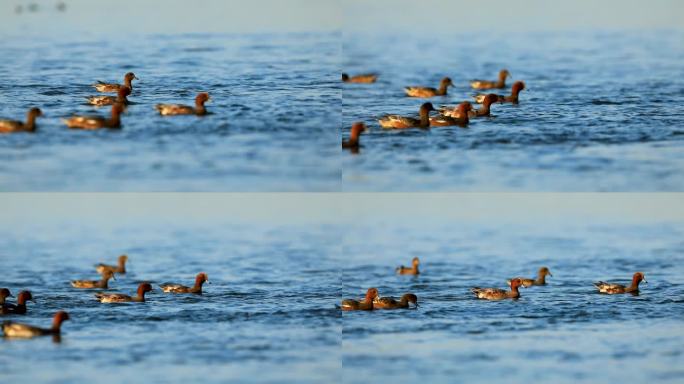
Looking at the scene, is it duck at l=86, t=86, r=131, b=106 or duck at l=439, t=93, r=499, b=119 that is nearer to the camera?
duck at l=86, t=86, r=131, b=106

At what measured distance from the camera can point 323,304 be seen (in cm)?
1338

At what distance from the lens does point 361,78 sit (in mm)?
14453

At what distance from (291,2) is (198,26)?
3.52ft

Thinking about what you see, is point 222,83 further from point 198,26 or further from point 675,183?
point 675,183

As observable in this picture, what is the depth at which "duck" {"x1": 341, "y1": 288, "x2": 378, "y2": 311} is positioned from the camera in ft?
43.4

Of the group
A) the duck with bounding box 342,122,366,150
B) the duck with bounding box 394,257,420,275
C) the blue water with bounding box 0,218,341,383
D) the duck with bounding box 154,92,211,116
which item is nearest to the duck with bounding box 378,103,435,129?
the duck with bounding box 342,122,366,150

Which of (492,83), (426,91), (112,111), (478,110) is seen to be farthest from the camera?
(492,83)

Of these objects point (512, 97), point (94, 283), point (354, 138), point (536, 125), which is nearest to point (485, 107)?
point (536, 125)

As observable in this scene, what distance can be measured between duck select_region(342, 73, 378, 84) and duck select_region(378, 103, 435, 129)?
1.31ft

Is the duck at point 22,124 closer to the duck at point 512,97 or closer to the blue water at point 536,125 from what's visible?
the blue water at point 536,125

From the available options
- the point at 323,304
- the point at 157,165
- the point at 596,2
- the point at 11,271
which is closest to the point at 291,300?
the point at 323,304

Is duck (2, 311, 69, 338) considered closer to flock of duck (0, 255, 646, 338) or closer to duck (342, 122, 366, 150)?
flock of duck (0, 255, 646, 338)

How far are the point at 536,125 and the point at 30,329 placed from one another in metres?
4.17

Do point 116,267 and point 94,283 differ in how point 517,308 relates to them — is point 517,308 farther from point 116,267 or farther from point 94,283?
point 116,267
